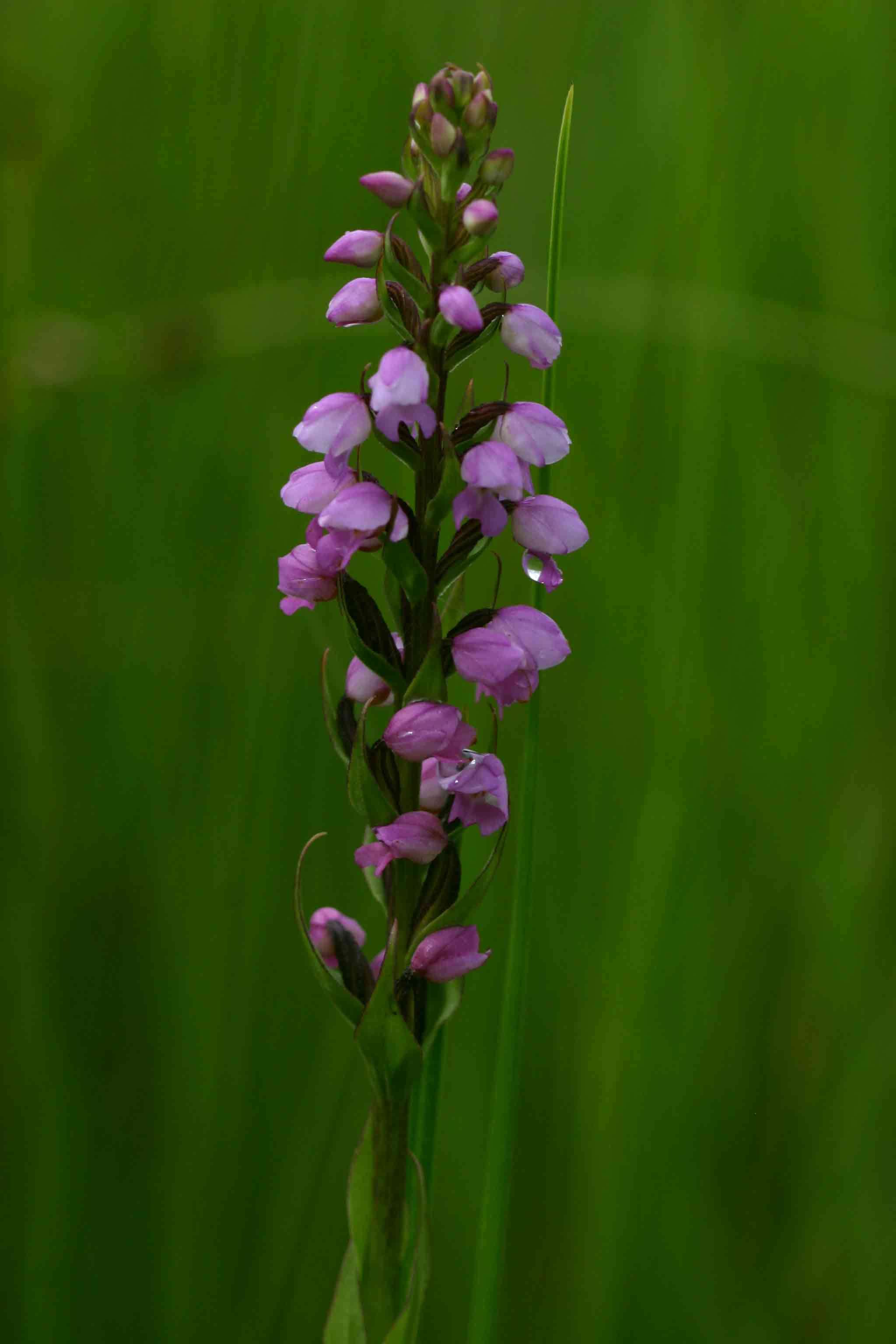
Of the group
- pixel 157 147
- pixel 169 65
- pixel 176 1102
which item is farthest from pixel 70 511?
pixel 176 1102

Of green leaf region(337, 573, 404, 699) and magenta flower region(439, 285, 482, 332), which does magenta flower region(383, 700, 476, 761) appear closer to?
green leaf region(337, 573, 404, 699)

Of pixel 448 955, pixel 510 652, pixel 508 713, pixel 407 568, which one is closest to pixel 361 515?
pixel 407 568

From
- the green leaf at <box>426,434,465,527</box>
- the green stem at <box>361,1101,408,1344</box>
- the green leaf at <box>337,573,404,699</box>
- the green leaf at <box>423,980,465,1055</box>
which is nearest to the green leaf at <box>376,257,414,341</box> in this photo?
the green leaf at <box>426,434,465,527</box>

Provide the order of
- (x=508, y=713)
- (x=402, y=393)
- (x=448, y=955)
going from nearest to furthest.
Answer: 1. (x=402, y=393)
2. (x=448, y=955)
3. (x=508, y=713)

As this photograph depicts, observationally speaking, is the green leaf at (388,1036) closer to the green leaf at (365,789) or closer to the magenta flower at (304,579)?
the green leaf at (365,789)

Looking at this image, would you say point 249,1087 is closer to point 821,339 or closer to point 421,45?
point 821,339

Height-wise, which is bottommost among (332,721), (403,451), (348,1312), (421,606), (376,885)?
(348,1312)

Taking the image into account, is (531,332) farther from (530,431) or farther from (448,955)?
(448,955)
